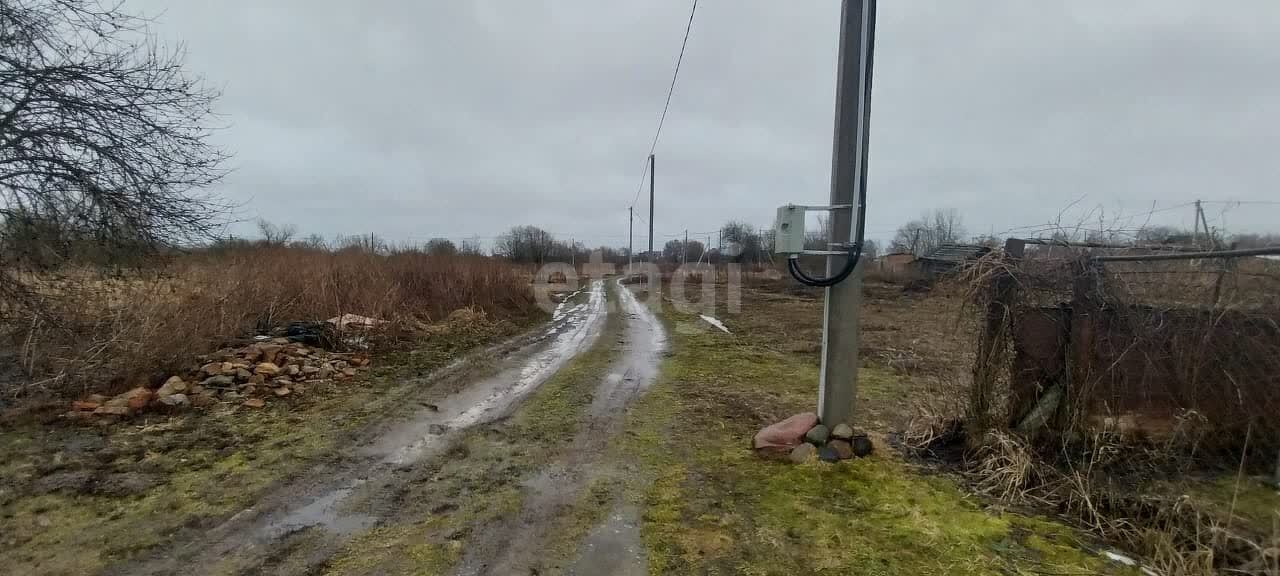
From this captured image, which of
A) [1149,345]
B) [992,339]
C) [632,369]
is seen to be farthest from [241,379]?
[1149,345]

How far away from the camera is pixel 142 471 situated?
373 centimetres

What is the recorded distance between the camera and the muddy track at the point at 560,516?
8.57ft

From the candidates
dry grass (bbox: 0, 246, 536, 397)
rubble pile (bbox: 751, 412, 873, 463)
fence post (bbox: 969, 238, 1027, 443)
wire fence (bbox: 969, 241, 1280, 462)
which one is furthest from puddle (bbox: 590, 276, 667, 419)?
dry grass (bbox: 0, 246, 536, 397)

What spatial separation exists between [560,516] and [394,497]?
1.13 m

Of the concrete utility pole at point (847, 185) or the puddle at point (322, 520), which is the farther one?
the concrete utility pole at point (847, 185)

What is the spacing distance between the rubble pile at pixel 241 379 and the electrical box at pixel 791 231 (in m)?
5.40

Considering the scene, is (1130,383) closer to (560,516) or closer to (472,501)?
(560,516)

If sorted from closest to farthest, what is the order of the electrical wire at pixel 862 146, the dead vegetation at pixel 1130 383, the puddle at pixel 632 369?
the dead vegetation at pixel 1130 383 < the electrical wire at pixel 862 146 < the puddle at pixel 632 369

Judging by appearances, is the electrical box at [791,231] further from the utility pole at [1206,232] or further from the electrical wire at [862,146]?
the utility pole at [1206,232]

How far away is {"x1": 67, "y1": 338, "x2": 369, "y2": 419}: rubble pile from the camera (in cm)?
505

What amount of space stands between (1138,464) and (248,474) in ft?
19.4

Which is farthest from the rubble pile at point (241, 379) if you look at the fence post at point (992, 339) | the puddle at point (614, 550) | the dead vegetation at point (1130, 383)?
the dead vegetation at point (1130, 383)

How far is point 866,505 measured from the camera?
10.7 feet

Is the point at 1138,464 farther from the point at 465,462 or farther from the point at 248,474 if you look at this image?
the point at 248,474
